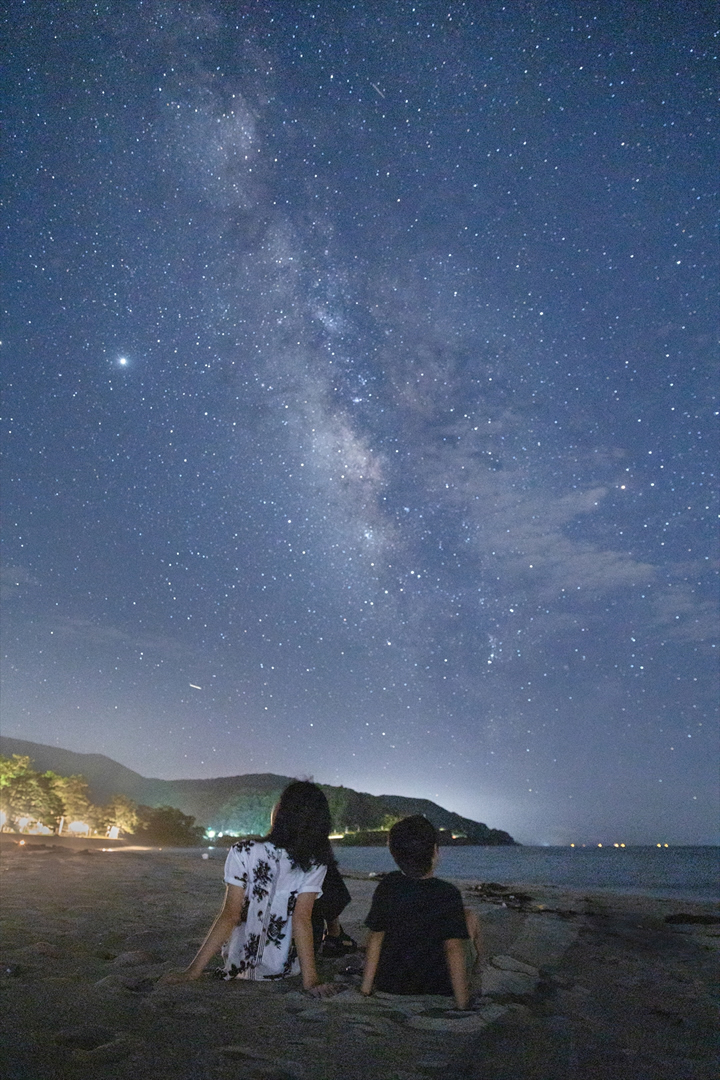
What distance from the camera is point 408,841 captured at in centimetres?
380

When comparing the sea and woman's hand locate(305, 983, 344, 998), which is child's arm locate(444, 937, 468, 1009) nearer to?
woman's hand locate(305, 983, 344, 998)

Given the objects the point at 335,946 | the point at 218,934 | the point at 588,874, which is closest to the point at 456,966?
the point at 218,934

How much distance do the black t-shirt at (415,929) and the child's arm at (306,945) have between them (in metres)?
0.42

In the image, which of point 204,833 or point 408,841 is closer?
point 408,841

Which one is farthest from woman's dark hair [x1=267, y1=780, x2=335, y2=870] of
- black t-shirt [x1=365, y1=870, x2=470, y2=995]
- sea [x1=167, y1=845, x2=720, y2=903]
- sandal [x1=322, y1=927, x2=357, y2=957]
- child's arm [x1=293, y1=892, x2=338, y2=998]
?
sea [x1=167, y1=845, x2=720, y2=903]

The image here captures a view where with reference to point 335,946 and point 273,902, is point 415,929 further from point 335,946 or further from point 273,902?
point 335,946

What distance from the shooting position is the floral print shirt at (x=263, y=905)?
395cm

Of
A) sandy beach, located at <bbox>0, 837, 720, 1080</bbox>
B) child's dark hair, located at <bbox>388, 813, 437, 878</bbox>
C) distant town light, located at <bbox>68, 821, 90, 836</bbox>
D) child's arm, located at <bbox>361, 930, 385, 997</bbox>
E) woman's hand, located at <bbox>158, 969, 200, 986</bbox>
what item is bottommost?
distant town light, located at <bbox>68, 821, 90, 836</bbox>

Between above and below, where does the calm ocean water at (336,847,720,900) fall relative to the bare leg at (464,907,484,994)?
below

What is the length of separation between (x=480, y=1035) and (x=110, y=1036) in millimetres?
2037

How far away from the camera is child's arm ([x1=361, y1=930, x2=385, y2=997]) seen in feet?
12.4

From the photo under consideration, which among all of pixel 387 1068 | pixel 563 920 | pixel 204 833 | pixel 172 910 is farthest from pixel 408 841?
pixel 204 833

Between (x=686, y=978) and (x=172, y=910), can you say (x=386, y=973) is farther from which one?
(x=172, y=910)

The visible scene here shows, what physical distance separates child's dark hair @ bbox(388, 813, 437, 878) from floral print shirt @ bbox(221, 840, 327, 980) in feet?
2.18
